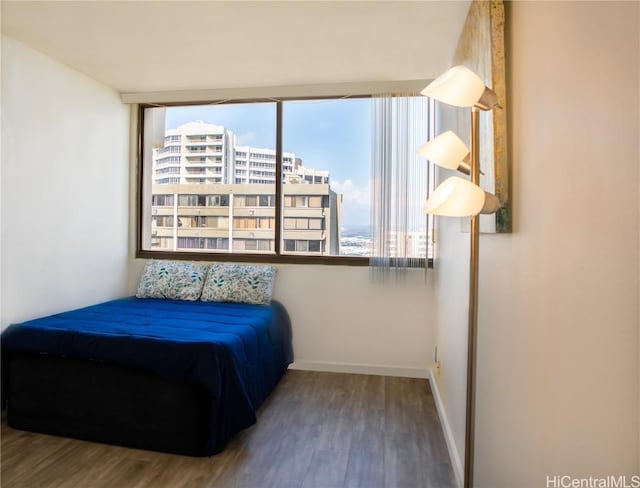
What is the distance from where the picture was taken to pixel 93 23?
224 centimetres

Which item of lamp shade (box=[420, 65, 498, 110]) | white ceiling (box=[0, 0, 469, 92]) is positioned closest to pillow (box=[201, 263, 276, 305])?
white ceiling (box=[0, 0, 469, 92])

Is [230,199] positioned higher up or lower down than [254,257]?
higher up

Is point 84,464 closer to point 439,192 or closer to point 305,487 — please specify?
point 305,487

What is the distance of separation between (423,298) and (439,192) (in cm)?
222

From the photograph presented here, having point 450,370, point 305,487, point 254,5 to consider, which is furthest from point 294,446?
point 254,5

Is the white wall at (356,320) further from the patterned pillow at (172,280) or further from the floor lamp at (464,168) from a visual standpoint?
the floor lamp at (464,168)

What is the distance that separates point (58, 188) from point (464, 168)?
2918 millimetres

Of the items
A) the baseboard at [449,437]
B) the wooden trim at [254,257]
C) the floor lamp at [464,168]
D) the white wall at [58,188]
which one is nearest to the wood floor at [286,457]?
the baseboard at [449,437]

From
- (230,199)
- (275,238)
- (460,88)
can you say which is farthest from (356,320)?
(460,88)

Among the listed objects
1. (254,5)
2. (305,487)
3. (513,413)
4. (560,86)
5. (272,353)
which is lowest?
(305,487)

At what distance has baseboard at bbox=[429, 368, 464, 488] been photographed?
1.81 meters

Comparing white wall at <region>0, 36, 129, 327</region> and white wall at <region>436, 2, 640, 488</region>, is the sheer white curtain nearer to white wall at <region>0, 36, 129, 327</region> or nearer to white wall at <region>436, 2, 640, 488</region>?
white wall at <region>436, 2, 640, 488</region>

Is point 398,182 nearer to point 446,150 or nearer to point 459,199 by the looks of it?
point 446,150

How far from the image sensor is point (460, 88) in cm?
104
